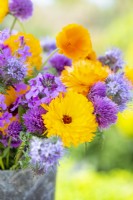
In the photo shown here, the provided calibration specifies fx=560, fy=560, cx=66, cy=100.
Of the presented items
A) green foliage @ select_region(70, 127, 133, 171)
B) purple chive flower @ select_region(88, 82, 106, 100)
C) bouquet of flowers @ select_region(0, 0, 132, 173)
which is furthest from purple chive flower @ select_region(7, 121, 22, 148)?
green foliage @ select_region(70, 127, 133, 171)

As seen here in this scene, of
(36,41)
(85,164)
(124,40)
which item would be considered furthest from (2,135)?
(124,40)

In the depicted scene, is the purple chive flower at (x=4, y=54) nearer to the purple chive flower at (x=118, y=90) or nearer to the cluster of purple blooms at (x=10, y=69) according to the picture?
the cluster of purple blooms at (x=10, y=69)

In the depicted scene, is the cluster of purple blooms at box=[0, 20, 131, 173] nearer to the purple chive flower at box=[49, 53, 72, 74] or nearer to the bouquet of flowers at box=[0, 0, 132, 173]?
the bouquet of flowers at box=[0, 0, 132, 173]

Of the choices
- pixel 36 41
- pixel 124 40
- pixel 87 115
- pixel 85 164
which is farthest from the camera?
pixel 124 40

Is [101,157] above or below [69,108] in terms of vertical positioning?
above

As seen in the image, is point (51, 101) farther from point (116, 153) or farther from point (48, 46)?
point (116, 153)

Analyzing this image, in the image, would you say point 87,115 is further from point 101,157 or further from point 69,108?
point 101,157
